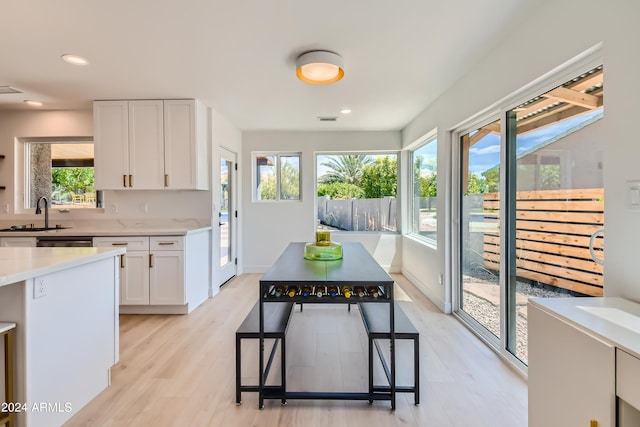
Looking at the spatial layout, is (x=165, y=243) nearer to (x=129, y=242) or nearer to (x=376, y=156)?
(x=129, y=242)

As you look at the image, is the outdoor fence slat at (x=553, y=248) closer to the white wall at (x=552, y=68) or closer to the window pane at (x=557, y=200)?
the window pane at (x=557, y=200)

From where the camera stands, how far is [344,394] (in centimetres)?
189

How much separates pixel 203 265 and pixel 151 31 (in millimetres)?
2578

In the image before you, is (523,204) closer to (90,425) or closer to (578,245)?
(578,245)

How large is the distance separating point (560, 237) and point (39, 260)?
9.74 ft

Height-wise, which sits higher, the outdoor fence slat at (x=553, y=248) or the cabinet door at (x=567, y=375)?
the outdoor fence slat at (x=553, y=248)

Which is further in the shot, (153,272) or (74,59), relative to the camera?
(153,272)

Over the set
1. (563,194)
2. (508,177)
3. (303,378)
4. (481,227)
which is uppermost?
(508,177)

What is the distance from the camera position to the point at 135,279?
3395 millimetres

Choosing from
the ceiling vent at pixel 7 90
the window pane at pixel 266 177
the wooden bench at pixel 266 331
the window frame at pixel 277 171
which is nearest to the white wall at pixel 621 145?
the wooden bench at pixel 266 331

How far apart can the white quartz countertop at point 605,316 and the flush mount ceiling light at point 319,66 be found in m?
2.09

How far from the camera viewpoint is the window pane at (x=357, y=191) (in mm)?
5332

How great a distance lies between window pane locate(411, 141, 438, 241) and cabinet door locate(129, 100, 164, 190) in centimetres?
333

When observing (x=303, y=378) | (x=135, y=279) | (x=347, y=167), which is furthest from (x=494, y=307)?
(x=135, y=279)
